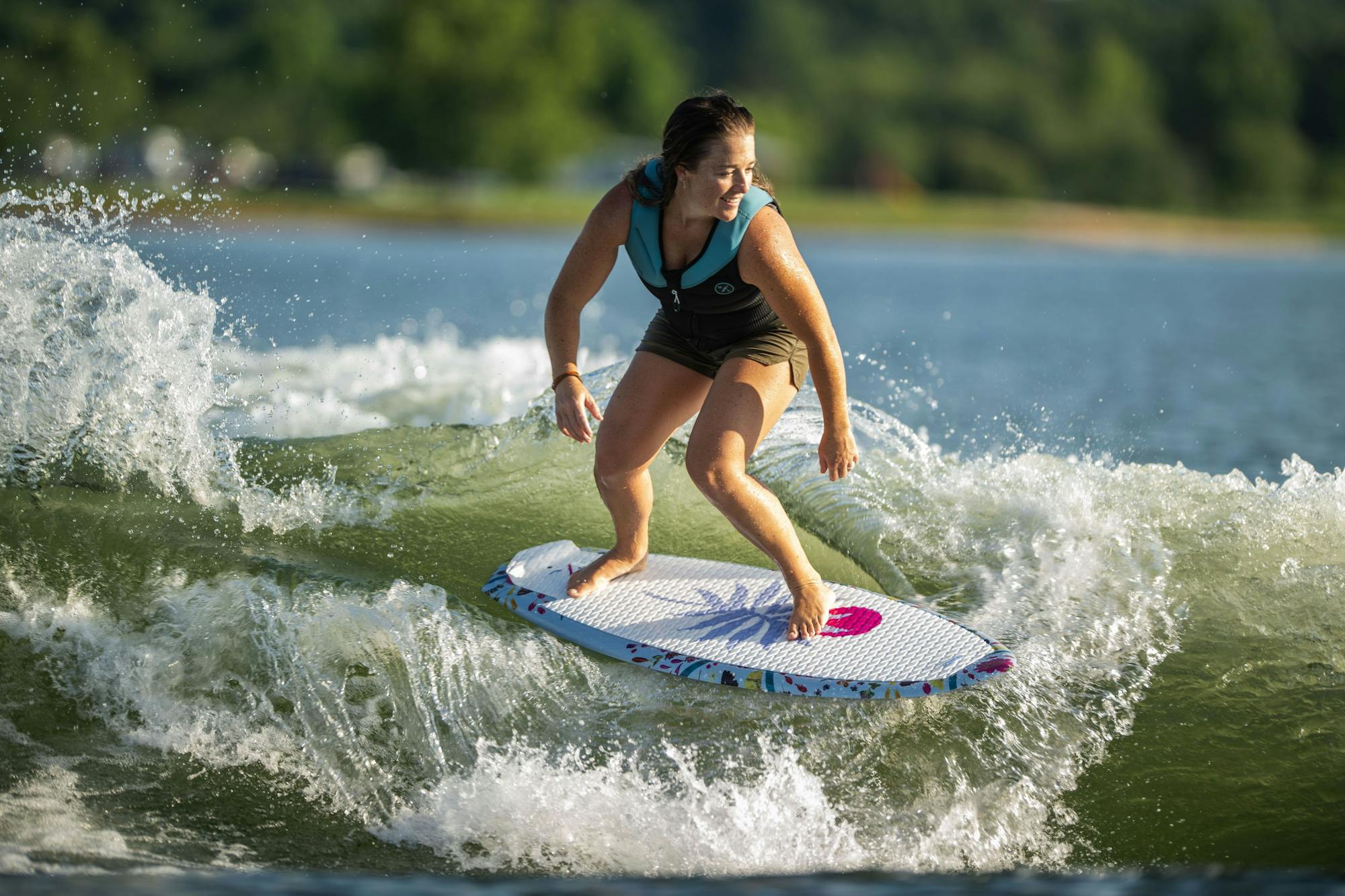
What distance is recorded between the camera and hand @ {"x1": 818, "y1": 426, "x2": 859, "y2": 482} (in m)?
3.70

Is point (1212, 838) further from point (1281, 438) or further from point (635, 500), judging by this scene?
point (1281, 438)

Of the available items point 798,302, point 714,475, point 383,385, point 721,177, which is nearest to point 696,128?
point 721,177


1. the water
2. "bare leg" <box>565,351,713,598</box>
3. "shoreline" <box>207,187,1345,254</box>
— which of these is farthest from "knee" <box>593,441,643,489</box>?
"shoreline" <box>207,187,1345,254</box>

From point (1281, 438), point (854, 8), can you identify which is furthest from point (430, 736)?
point (854, 8)

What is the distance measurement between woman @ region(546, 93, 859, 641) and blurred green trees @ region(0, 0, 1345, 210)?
Result: 138 ft

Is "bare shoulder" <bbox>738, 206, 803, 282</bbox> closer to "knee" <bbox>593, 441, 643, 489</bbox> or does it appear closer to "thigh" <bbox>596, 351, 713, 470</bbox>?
"thigh" <bbox>596, 351, 713, 470</bbox>

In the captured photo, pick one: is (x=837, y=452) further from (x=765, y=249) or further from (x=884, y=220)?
(x=884, y=220)

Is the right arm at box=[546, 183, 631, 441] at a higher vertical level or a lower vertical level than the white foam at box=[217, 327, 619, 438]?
higher

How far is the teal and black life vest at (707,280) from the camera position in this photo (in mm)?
3615

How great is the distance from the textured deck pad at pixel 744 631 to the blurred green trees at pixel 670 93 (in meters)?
42.1

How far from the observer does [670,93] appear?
233 feet

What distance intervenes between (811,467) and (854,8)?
390 feet

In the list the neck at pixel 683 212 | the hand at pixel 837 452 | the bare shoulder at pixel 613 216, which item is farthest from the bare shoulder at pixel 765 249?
the hand at pixel 837 452

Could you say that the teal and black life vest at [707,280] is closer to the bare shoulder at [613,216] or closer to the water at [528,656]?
the bare shoulder at [613,216]
